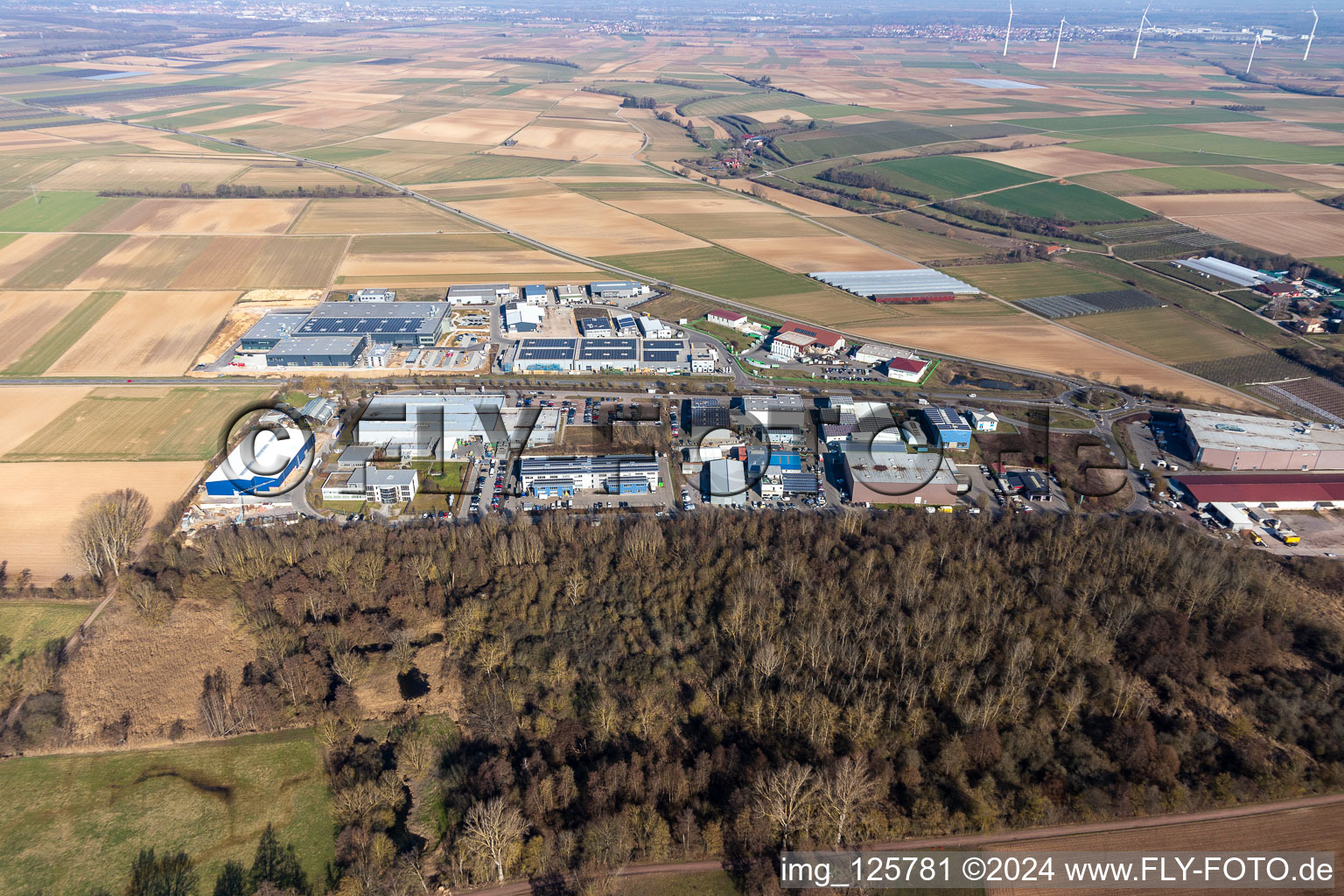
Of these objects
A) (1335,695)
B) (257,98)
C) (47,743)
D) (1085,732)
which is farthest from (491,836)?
(257,98)

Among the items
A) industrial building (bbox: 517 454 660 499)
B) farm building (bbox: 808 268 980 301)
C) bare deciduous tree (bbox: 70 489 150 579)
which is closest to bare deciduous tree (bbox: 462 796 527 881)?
industrial building (bbox: 517 454 660 499)

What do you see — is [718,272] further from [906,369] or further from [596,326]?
[906,369]

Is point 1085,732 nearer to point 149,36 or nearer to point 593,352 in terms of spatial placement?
point 593,352

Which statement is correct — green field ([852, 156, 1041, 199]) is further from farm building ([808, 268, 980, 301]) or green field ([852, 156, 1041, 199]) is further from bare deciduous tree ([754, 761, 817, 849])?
bare deciduous tree ([754, 761, 817, 849])

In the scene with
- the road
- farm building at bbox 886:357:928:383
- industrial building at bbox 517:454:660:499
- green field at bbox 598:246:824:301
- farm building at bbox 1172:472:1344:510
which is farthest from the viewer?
green field at bbox 598:246:824:301

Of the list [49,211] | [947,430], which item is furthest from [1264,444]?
[49,211]
